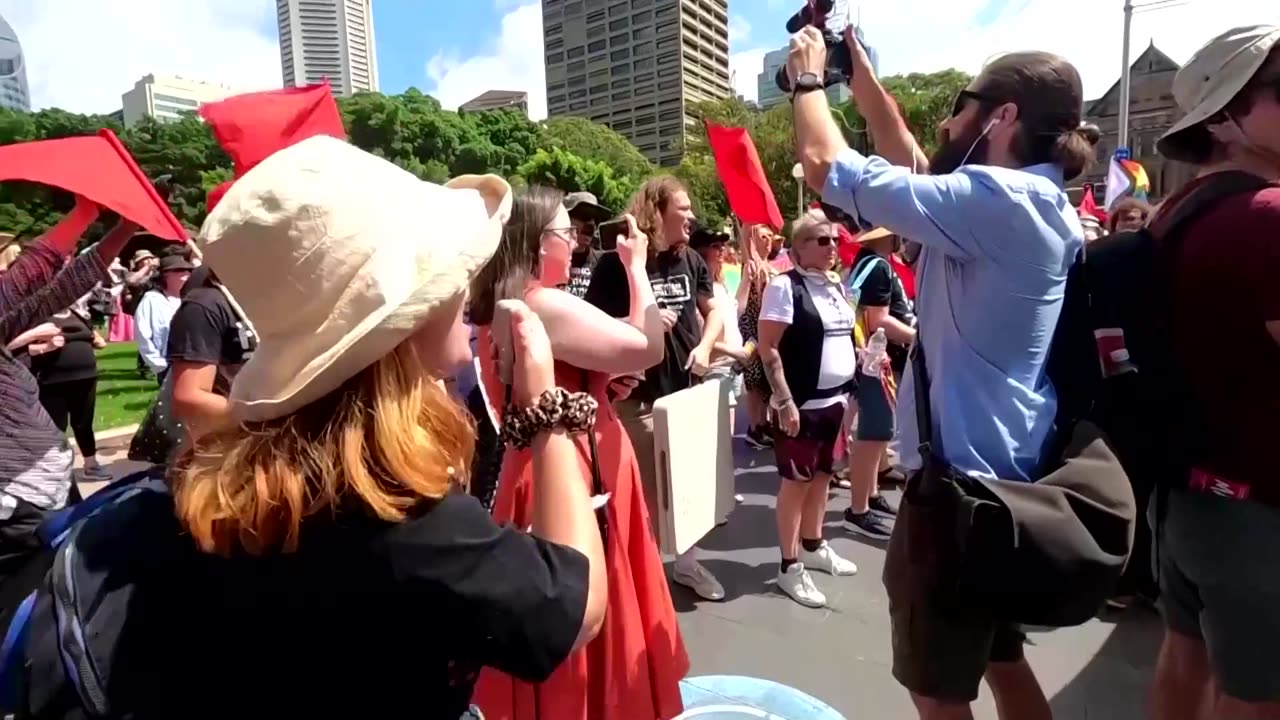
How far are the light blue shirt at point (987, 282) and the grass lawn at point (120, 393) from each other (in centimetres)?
856

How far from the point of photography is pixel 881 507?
196 inches

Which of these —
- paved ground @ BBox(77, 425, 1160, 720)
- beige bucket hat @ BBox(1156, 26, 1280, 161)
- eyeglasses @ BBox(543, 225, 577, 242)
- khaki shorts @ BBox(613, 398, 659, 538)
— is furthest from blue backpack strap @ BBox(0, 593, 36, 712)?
khaki shorts @ BBox(613, 398, 659, 538)

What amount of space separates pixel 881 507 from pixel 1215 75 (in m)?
3.54

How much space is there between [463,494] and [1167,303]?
5.34ft

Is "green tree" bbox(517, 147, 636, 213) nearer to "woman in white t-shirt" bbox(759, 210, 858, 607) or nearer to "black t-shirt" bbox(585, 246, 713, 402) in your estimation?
"black t-shirt" bbox(585, 246, 713, 402)

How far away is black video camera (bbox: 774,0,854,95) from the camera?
211cm

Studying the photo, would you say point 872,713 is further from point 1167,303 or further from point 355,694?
point 355,694

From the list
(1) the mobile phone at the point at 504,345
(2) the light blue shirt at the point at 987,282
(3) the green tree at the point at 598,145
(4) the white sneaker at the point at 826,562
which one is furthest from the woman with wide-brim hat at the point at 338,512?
(3) the green tree at the point at 598,145

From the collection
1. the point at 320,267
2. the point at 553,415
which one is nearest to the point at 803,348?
the point at 553,415

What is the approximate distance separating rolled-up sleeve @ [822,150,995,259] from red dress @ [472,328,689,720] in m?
0.87

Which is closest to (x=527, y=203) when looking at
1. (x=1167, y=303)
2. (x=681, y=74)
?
(x=1167, y=303)

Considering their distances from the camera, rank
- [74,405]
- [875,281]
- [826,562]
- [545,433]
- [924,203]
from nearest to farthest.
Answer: [545,433]
[924,203]
[826,562]
[875,281]
[74,405]

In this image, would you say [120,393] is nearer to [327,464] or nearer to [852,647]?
[852,647]

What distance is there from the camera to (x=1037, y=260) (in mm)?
1700
